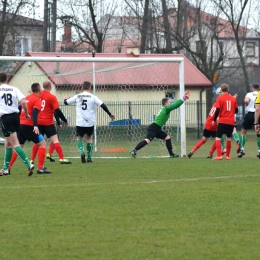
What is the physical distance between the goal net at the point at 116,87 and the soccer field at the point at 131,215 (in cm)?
641

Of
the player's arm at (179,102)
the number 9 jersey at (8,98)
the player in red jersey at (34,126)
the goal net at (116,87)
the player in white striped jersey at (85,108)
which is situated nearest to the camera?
the number 9 jersey at (8,98)

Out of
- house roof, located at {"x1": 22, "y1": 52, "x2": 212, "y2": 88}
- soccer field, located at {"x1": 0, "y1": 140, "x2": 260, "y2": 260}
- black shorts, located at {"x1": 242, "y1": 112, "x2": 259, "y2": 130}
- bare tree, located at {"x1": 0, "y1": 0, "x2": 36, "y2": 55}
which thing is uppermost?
bare tree, located at {"x1": 0, "y1": 0, "x2": 36, "y2": 55}

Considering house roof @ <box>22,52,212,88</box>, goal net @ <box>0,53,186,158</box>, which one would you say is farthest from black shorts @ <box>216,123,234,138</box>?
house roof @ <box>22,52,212,88</box>

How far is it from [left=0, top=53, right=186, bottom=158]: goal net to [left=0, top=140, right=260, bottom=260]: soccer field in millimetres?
6408

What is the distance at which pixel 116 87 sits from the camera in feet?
75.9

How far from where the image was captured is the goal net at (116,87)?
19172mm

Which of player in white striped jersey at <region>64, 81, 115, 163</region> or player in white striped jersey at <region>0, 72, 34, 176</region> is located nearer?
player in white striped jersey at <region>0, 72, 34, 176</region>

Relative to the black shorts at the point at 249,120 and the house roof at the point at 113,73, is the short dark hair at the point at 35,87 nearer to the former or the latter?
the house roof at the point at 113,73

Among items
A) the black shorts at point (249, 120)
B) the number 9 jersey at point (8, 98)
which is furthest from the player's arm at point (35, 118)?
the black shorts at point (249, 120)

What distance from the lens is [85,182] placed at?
11562 millimetres

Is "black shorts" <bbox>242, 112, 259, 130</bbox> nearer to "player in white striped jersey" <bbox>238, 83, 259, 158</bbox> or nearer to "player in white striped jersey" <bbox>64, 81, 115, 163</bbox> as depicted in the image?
"player in white striped jersey" <bbox>238, 83, 259, 158</bbox>

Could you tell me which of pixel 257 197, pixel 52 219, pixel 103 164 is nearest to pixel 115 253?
pixel 52 219

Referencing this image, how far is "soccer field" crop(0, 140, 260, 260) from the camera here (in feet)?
20.4

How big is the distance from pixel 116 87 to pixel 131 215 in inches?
604
